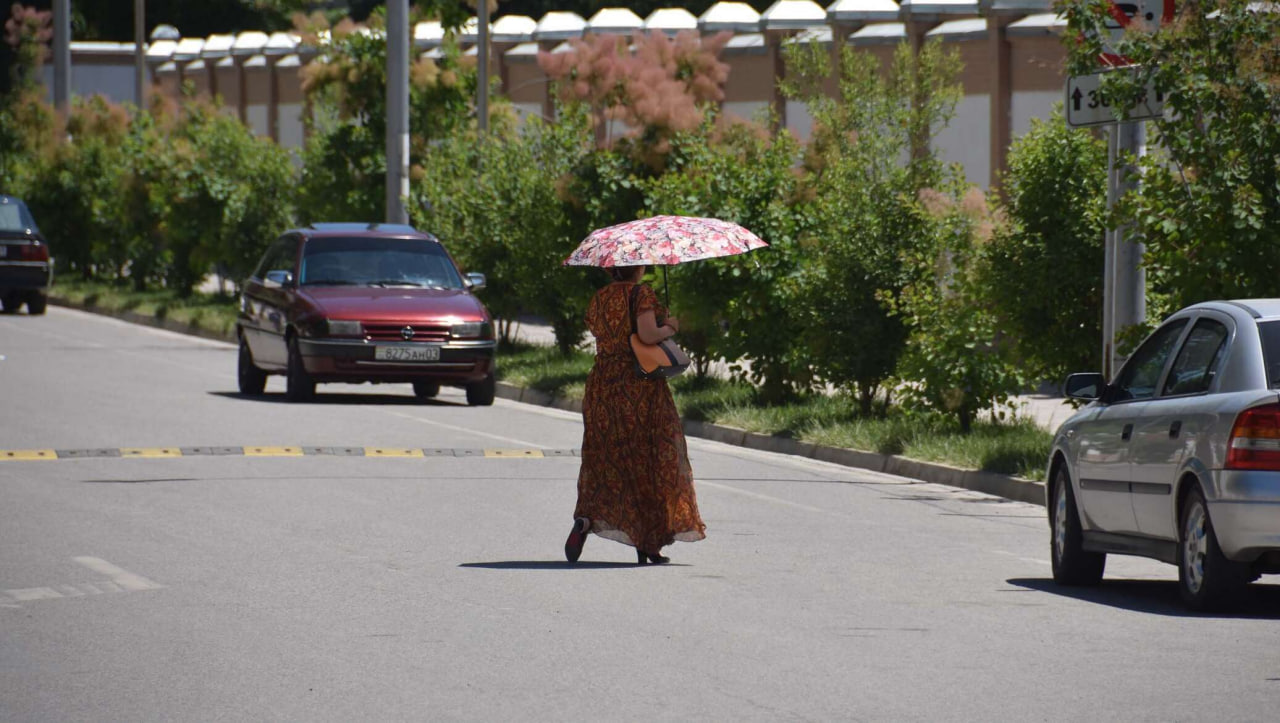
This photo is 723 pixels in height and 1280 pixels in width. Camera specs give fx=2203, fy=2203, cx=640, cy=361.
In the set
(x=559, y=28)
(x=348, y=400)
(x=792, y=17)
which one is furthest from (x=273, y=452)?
(x=559, y=28)

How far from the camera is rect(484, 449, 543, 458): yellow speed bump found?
16.9m

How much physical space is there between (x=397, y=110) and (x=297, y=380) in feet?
27.2

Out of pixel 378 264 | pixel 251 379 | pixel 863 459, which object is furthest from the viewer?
pixel 378 264

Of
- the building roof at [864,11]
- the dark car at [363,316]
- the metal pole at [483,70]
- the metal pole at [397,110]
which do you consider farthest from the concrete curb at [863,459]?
the building roof at [864,11]

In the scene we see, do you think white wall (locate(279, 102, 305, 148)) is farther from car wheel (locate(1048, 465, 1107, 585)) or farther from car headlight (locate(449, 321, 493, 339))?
car wheel (locate(1048, 465, 1107, 585))

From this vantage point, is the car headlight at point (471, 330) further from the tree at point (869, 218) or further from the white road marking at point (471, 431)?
the tree at point (869, 218)

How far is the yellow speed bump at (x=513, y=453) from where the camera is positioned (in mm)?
16922

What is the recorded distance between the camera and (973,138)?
30359 mm

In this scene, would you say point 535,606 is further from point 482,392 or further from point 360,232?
point 360,232

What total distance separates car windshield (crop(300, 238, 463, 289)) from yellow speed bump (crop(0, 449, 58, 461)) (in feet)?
19.7

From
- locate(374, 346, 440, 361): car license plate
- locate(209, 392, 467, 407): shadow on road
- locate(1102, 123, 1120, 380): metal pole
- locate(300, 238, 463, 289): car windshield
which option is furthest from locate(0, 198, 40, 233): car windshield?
locate(1102, 123, 1120, 380): metal pole

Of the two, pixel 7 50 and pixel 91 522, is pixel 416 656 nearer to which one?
pixel 91 522

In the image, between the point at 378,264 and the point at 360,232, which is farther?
the point at 360,232

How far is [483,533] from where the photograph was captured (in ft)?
40.0
